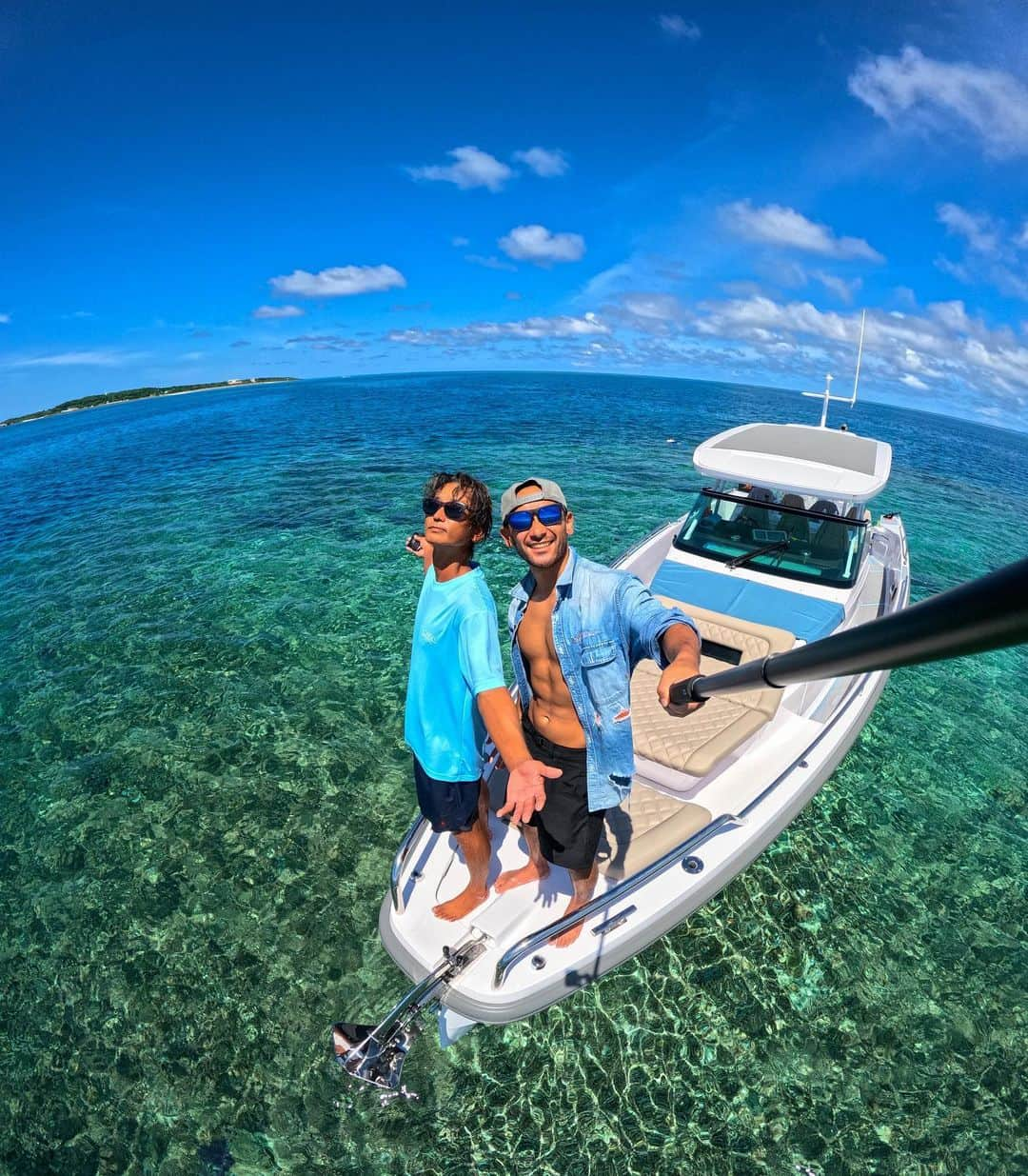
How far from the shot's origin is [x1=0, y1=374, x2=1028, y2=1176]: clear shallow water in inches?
145

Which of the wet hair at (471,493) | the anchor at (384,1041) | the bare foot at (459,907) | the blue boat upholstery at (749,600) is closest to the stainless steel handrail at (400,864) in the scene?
the bare foot at (459,907)

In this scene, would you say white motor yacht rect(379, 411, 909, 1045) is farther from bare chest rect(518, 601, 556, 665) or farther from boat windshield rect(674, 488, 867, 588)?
bare chest rect(518, 601, 556, 665)

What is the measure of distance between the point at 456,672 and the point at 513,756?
1.83ft

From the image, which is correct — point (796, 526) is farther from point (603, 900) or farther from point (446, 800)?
point (446, 800)

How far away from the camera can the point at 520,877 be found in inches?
157

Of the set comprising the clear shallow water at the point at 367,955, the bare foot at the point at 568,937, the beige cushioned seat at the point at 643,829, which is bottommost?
the clear shallow water at the point at 367,955

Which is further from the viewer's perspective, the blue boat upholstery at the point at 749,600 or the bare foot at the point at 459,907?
the blue boat upholstery at the point at 749,600

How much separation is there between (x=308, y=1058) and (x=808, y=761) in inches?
174

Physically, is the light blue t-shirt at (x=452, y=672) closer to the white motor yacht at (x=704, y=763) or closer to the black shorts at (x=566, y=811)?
the black shorts at (x=566, y=811)

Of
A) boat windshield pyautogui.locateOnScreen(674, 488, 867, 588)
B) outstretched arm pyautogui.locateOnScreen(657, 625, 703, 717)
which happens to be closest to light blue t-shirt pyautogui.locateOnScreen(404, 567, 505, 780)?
outstretched arm pyautogui.locateOnScreen(657, 625, 703, 717)

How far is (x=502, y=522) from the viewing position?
8.79ft

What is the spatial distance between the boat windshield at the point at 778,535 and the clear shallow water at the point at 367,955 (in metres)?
2.26

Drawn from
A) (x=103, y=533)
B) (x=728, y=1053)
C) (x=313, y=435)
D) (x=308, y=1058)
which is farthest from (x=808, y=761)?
(x=313, y=435)

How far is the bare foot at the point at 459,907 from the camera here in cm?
379
